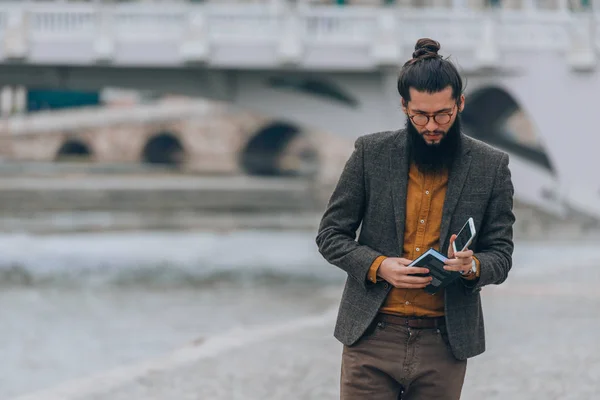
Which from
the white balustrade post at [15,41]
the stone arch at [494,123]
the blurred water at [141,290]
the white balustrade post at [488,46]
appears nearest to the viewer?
the blurred water at [141,290]

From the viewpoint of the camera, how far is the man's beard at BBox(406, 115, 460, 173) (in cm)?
316

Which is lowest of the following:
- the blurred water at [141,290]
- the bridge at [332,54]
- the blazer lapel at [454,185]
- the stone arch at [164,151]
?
the stone arch at [164,151]

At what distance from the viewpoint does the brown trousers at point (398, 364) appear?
3.21 meters

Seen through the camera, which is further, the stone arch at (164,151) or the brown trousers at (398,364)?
the stone arch at (164,151)

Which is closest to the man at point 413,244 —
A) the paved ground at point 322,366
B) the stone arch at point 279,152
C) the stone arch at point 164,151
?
the paved ground at point 322,366

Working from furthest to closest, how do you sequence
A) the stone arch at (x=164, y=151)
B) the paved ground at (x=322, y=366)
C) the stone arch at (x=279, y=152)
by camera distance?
the stone arch at (x=164, y=151), the stone arch at (x=279, y=152), the paved ground at (x=322, y=366)

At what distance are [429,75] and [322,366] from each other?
5153 millimetres

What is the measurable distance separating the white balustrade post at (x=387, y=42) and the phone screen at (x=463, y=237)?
553 inches

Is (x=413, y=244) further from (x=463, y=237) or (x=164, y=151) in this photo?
(x=164, y=151)

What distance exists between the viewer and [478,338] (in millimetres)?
3303

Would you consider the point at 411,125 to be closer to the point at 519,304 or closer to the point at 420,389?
the point at 420,389

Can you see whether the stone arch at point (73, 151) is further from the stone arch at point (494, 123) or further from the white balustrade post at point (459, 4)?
the white balustrade post at point (459, 4)

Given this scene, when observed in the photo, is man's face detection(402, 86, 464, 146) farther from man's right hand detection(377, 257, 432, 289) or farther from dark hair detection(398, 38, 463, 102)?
man's right hand detection(377, 257, 432, 289)

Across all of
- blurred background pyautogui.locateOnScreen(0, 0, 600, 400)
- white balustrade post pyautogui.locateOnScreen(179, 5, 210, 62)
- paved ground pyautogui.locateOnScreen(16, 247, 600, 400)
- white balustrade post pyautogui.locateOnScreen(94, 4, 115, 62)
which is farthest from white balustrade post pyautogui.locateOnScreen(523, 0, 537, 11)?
paved ground pyautogui.locateOnScreen(16, 247, 600, 400)
